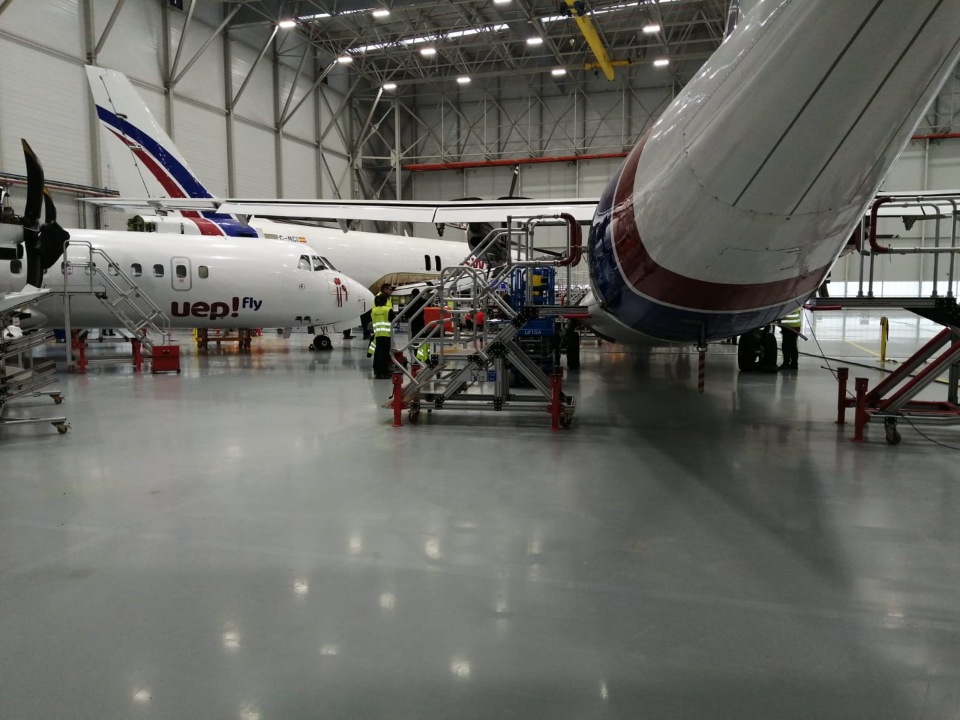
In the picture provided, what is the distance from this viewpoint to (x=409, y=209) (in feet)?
49.0

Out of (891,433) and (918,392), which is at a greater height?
(918,392)

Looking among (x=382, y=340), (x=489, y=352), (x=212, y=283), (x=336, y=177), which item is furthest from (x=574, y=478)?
(x=336, y=177)

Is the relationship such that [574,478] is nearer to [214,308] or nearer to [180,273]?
[214,308]

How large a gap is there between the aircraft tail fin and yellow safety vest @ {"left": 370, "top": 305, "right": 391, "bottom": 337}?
34.2 feet

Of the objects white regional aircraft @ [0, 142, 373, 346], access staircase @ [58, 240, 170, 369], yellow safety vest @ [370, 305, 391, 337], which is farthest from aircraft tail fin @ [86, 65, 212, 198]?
yellow safety vest @ [370, 305, 391, 337]

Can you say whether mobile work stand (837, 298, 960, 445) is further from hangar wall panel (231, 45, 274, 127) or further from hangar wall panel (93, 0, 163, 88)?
hangar wall panel (231, 45, 274, 127)

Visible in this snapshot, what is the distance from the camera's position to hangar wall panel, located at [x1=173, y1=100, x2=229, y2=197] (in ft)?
81.2

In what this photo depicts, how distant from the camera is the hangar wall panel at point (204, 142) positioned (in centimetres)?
2474

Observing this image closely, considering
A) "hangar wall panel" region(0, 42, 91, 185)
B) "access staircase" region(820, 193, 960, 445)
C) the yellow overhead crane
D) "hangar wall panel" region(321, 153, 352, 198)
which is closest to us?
"access staircase" region(820, 193, 960, 445)

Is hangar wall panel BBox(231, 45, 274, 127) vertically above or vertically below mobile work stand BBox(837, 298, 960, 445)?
above

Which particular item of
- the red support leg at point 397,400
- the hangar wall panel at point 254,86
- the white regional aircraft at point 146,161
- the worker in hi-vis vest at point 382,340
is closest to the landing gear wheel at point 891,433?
the red support leg at point 397,400

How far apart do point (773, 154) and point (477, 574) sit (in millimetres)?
2996

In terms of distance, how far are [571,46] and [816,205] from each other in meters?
33.7

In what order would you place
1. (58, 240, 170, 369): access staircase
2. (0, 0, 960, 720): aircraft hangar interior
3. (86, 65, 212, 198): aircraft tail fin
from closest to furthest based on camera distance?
(0, 0, 960, 720): aircraft hangar interior
(58, 240, 170, 369): access staircase
(86, 65, 212, 198): aircraft tail fin
